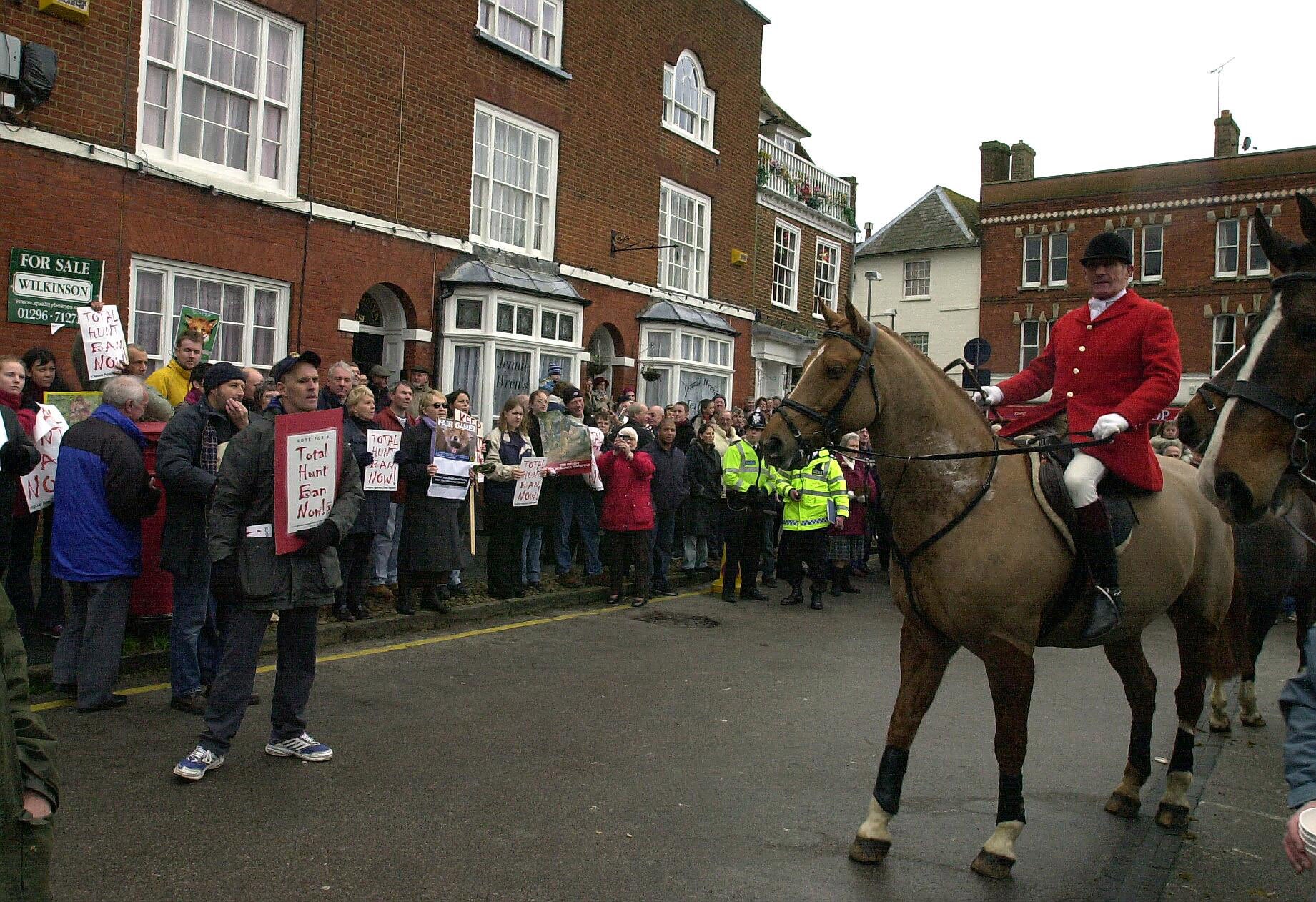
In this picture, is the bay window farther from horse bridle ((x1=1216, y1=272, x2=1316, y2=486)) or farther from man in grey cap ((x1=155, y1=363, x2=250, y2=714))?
horse bridle ((x1=1216, y1=272, x2=1316, y2=486))

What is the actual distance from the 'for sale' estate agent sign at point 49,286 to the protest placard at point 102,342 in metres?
2.35

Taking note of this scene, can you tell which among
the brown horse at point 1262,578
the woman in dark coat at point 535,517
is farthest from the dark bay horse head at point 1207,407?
the woman in dark coat at point 535,517

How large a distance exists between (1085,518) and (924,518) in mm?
805

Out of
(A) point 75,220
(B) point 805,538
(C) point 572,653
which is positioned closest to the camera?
(C) point 572,653

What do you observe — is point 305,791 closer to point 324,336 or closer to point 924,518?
point 924,518

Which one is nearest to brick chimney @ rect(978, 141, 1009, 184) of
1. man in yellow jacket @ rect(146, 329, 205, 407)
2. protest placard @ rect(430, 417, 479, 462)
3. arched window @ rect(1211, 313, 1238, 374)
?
arched window @ rect(1211, 313, 1238, 374)

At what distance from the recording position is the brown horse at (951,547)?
182 inches

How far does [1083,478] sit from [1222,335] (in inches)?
1423

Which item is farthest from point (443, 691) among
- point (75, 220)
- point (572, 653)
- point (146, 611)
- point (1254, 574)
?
point (75, 220)

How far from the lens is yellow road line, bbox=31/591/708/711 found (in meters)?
6.90

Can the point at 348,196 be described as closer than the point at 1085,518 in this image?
No

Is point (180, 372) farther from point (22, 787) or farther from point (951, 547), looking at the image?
point (22, 787)

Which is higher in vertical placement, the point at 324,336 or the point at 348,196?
the point at 348,196

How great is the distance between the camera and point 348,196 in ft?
48.8
